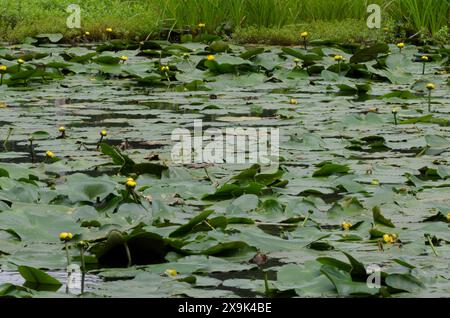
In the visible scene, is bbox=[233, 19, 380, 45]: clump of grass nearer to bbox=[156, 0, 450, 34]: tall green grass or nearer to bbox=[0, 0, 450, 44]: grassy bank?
bbox=[0, 0, 450, 44]: grassy bank

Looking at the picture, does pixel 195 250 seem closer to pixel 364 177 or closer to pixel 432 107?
pixel 364 177

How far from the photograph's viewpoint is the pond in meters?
3.20

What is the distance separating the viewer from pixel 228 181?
172 inches

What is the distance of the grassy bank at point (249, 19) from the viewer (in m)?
9.92

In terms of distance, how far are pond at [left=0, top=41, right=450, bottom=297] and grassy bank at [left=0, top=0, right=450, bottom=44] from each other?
7.00 ft

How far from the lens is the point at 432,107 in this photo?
21.4 ft

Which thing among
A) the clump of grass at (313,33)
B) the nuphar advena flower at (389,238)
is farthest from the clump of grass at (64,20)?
the nuphar advena flower at (389,238)

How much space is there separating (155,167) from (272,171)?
19.2 inches

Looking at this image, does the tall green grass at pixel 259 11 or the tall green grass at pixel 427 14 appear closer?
the tall green grass at pixel 427 14

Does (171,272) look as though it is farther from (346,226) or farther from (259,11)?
(259,11)

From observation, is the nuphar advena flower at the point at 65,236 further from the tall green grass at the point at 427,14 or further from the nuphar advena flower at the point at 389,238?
the tall green grass at the point at 427,14


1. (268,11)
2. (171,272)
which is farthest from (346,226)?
(268,11)

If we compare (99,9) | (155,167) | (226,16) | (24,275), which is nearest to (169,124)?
(155,167)

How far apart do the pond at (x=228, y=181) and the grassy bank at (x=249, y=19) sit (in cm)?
213
